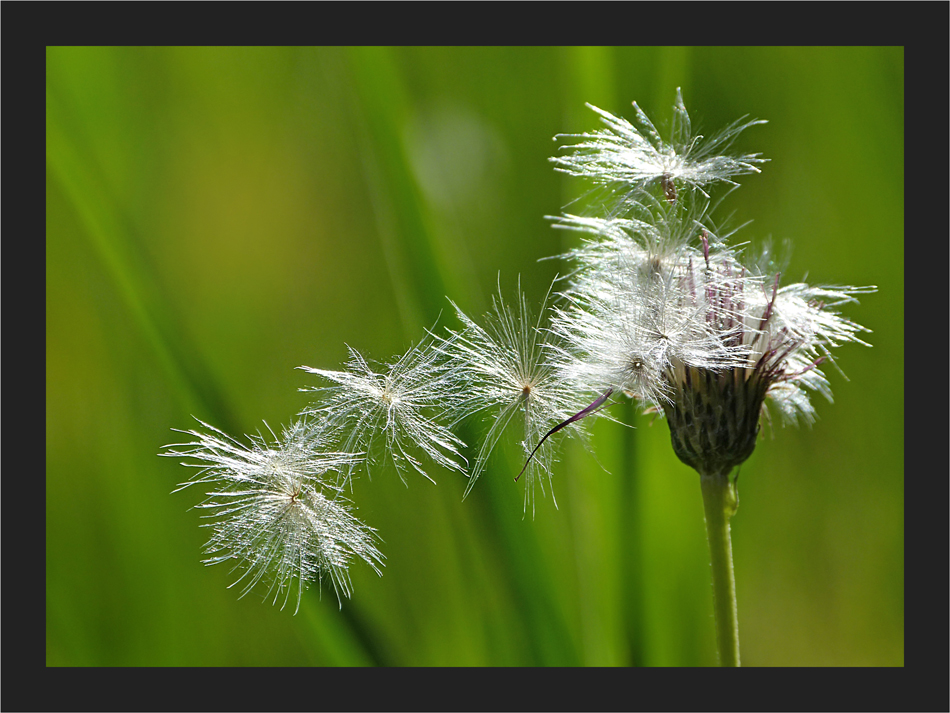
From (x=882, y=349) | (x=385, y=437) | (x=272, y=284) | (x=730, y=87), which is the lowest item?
(x=385, y=437)

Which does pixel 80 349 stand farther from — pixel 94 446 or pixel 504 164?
pixel 504 164

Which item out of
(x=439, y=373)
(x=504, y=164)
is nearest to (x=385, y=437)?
(x=439, y=373)

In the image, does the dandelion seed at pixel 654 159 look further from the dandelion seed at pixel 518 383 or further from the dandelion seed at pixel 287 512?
the dandelion seed at pixel 287 512

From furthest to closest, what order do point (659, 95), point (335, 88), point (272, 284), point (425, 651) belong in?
point (335, 88), point (272, 284), point (425, 651), point (659, 95)

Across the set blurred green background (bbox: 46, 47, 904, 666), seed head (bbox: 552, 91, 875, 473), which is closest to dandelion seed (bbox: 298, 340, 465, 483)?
seed head (bbox: 552, 91, 875, 473)

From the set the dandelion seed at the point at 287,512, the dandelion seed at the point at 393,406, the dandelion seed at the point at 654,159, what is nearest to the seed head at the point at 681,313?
the dandelion seed at the point at 654,159

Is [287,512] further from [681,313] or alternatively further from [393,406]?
[681,313]
